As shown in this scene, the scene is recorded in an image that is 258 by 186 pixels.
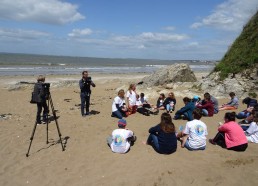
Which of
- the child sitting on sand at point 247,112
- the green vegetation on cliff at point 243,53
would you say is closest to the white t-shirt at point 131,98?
the child sitting on sand at point 247,112

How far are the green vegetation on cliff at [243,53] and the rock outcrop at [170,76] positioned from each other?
3153mm

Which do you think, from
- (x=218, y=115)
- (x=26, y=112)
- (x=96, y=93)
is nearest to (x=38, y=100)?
(x=26, y=112)

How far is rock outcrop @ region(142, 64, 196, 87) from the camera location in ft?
67.1

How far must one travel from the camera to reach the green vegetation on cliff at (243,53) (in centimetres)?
1638

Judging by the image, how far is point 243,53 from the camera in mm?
17047

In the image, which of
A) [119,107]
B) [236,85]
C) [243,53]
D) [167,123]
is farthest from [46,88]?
[243,53]

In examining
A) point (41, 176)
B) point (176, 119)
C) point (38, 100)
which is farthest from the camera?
point (176, 119)

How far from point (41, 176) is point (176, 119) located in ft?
20.5

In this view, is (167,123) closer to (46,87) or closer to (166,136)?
(166,136)

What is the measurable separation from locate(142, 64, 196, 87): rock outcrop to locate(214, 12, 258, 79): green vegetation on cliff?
3.15m

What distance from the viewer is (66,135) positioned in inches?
378

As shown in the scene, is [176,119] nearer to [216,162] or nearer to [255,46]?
[216,162]

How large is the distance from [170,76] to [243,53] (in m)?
5.21

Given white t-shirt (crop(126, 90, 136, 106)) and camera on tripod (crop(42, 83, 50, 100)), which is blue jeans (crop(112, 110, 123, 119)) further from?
camera on tripod (crop(42, 83, 50, 100))
